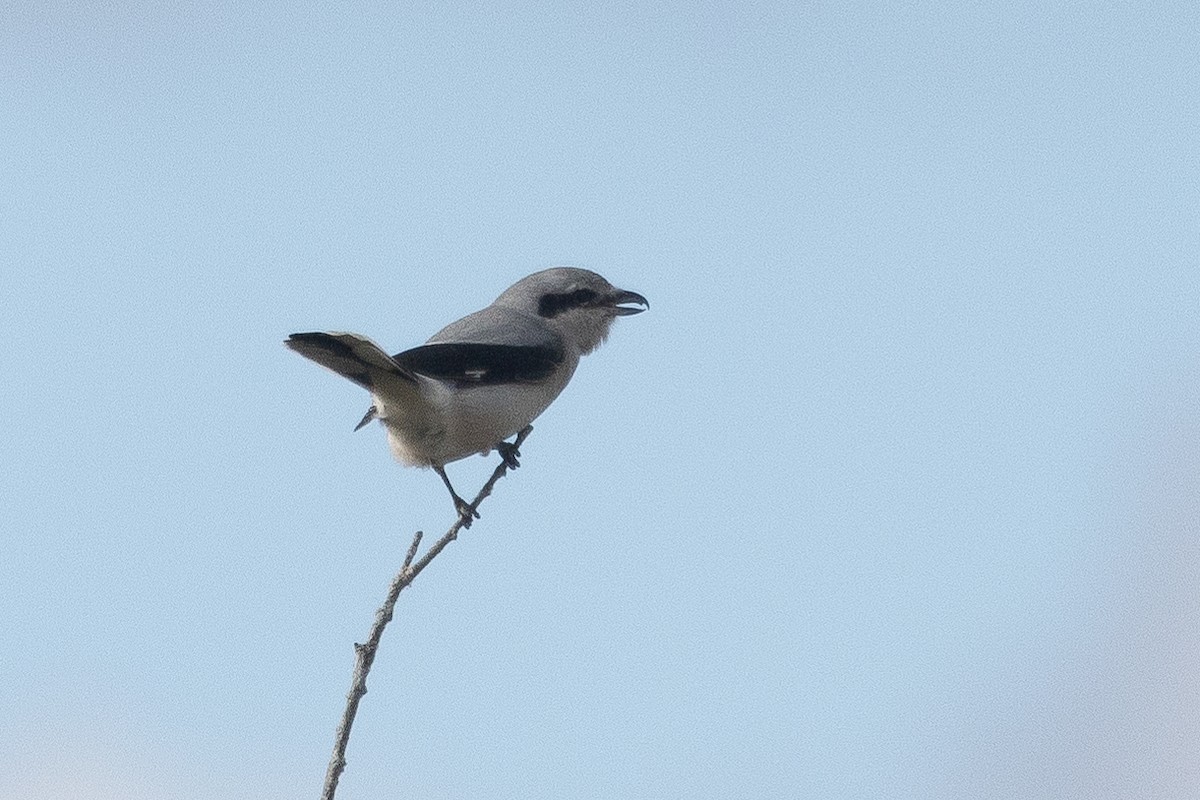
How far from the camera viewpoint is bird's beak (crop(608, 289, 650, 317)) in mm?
7359

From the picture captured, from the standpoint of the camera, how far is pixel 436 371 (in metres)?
5.81

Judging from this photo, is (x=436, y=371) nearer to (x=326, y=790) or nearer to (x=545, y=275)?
(x=545, y=275)

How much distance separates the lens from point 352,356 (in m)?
5.27

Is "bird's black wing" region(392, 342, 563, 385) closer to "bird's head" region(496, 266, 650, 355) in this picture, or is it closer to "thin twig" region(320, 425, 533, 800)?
"bird's head" region(496, 266, 650, 355)

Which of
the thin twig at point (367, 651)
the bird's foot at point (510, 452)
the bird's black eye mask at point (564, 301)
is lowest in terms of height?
the thin twig at point (367, 651)

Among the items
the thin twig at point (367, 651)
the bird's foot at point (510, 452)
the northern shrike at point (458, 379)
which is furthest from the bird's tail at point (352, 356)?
the thin twig at point (367, 651)

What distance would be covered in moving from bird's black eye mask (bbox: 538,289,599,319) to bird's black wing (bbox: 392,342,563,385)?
0.86 metres

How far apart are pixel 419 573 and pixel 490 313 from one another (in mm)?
3480

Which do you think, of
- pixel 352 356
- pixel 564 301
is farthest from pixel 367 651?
pixel 564 301

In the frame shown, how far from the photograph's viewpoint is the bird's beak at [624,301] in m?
7.36

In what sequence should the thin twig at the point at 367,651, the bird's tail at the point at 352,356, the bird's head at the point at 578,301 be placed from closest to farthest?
the thin twig at the point at 367,651 < the bird's tail at the point at 352,356 < the bird's head at the point at 578,301

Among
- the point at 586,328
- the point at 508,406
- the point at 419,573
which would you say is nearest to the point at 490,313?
the point at 586,328

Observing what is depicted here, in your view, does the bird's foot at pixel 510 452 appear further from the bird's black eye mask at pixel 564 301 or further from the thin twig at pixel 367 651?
the thin twig at pixel 367 651

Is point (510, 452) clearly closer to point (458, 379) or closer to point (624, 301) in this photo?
point (458, 379)
